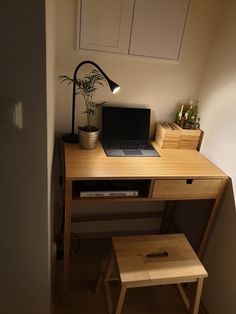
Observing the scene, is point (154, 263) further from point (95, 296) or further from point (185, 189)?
point (95, 296)

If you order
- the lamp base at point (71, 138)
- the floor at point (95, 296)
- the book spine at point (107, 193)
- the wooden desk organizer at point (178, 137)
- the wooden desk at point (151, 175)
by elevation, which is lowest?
the floor at point (95, 296)

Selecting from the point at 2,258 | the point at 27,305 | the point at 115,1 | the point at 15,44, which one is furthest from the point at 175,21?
the point at 27,305

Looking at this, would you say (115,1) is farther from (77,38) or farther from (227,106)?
(227,106)

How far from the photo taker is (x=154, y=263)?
50.1 inches

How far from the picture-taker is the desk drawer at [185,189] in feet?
4.48

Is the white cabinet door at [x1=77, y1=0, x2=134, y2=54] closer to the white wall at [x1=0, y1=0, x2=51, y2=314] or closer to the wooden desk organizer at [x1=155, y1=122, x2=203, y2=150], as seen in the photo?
the wooden desk organizer at [x1=155, y1=122, x2=203, y2=150]

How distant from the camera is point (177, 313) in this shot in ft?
5.15

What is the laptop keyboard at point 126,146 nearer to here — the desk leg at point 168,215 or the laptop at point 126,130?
the laptop at point 126,130

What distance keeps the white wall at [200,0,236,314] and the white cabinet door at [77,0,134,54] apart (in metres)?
0.57

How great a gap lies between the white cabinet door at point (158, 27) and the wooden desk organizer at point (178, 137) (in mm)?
458

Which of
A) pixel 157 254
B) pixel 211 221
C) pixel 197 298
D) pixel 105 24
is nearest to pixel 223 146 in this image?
pixel 211 221

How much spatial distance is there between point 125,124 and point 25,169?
940 mm

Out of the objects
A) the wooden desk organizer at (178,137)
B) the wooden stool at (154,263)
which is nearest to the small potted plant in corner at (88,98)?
the wooden desk organizer at (178,137)

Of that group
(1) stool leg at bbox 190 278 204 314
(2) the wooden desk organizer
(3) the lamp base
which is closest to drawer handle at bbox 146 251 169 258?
(1) stool leg at bbox 190 278 204 314
